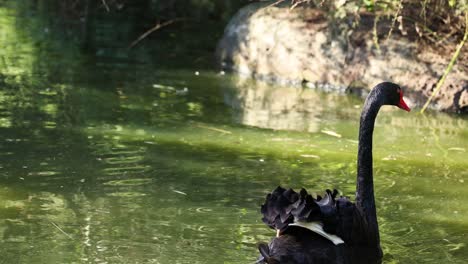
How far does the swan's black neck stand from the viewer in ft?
17.5

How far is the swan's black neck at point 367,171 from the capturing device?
5320mm

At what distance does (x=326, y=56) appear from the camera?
11.3 m

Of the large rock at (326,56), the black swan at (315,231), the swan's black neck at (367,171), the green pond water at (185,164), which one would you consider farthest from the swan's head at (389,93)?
the large rock at (326,56)

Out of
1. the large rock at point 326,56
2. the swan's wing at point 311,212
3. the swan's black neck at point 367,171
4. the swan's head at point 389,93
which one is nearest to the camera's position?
the swan's wing at point 311,212

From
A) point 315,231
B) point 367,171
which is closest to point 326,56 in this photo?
point 367,171

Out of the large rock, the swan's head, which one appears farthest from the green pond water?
the swan's head

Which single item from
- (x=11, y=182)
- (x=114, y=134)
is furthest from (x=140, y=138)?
(x=11, y=182)

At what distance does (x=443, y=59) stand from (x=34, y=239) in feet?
20.7

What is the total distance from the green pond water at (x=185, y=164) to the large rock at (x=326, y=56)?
41cm

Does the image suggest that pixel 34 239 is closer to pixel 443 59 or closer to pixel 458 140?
pixel 458 140

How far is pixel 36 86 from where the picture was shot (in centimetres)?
996

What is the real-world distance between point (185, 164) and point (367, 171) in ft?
6.69

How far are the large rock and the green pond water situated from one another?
0.41m

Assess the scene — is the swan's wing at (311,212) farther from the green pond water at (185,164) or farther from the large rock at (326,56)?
the large rock at (326,56)
